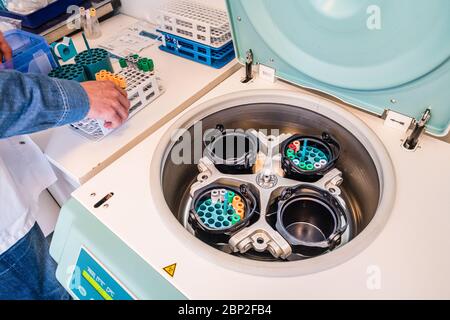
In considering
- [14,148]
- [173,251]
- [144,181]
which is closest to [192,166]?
[144,181]

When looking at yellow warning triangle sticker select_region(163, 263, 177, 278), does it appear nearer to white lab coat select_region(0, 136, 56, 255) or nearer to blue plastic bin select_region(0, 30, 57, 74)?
white lab coat select_region(0, 136, 56, 255)

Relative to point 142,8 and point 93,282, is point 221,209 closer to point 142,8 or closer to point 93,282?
point 93,282

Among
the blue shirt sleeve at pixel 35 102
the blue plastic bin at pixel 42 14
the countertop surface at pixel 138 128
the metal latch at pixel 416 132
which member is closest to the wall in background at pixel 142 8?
the blue plastic bin at pixel 42 14

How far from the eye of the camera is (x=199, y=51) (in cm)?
125

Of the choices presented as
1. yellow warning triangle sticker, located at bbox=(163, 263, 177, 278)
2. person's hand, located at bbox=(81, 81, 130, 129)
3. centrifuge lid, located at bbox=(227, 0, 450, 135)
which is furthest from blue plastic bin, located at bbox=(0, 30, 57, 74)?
yellow warning triangle sticker, located at bbox=(163, 263, 177, 278)

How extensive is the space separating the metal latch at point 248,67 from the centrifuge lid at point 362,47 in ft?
0.06

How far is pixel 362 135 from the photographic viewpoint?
94 cm

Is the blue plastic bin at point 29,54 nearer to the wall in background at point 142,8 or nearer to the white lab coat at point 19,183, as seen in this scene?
the white lab coat at point 19,183

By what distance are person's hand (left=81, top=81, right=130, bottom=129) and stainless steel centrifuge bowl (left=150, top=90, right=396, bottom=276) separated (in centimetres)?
15

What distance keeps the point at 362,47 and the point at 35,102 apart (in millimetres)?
788

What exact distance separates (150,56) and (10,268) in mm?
902

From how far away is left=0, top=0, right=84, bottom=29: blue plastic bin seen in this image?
1388mm

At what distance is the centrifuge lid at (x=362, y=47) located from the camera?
0.73m
